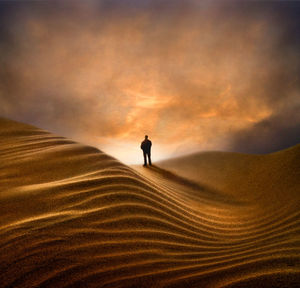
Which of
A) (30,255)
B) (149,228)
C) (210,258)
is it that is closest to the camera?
(30,255)

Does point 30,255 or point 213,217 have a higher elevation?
point 30,255

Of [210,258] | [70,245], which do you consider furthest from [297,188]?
[70,245]

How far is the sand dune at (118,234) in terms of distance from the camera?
57.6 inches

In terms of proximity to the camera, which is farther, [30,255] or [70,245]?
[70,245]

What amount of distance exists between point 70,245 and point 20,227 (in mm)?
474

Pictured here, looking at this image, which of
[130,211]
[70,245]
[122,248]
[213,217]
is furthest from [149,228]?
[213,217]

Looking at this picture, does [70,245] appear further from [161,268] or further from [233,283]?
[233,283]

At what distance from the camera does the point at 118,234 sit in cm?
191

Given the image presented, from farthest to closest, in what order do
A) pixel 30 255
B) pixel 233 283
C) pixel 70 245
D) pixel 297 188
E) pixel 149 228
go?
pixel 297 188
pixel 149 228
pixel 70 245
pixel 30 255
pixel 233 283

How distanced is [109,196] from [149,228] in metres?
0.59

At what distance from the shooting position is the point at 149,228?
2143 millimetres

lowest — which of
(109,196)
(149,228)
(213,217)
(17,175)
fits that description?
(213,217)

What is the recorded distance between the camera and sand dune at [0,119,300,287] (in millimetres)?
1464

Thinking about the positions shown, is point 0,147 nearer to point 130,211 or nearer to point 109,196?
point 109,196
